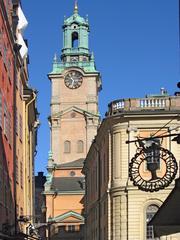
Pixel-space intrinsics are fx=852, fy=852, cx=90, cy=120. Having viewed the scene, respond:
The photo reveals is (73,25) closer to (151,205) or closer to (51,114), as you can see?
(51,114)

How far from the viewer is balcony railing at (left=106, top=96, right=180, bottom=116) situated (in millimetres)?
52784

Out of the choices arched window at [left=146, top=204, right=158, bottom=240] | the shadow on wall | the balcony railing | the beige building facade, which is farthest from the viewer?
the balcony railing

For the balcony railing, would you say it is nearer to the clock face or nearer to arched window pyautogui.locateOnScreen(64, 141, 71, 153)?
arched window pyautogui.locateOnScreen(64, 141, 71, 153)

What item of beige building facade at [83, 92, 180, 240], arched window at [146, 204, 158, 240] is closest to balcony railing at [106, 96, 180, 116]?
beige building facade at [83, 92, 180, 240]

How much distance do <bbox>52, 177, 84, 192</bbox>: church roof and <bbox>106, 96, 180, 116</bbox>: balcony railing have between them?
59.0 metres

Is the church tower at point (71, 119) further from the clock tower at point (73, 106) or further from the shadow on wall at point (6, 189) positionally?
the shadow on wall at point (6, 189)

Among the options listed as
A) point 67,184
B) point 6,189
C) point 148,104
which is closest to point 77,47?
point 67,184

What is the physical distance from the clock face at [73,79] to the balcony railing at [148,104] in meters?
64.1

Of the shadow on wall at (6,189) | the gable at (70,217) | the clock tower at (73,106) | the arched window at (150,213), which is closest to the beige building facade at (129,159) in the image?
the arched window at (150,213)

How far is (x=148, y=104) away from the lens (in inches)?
2103

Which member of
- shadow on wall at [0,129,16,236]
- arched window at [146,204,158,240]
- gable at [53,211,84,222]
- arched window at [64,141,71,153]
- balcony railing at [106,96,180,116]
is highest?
arched window at [64,141,71,153]

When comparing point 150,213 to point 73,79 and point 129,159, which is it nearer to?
point 129,159

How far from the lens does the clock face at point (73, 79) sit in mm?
117750

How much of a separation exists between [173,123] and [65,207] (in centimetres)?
6084
